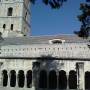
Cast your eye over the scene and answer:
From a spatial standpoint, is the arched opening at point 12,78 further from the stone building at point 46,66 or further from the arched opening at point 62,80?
the arched opening at point 62,80

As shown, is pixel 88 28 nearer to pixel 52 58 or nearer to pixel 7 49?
pixel 52 58

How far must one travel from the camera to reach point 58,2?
15.1 m

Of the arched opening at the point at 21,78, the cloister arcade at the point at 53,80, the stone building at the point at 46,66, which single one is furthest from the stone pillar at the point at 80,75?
the arched opening at the point at 21,78

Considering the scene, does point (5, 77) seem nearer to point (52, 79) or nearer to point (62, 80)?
point (52, 79)

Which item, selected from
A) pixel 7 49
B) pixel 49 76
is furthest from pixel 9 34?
pixel 49 76

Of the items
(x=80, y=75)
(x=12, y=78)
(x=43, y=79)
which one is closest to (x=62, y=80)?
(x=43, y=79)

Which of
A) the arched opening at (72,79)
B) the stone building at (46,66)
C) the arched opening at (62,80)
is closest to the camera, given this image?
the stone building at (46,66)

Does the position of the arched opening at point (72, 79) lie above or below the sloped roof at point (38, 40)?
below

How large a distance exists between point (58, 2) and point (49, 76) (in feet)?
57.6

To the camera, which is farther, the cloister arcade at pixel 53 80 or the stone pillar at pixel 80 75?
the cloister arcade at pixel 53 80

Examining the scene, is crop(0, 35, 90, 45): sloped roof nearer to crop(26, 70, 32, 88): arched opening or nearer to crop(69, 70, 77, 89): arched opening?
crop(69, 70, 77, 89): arched opening

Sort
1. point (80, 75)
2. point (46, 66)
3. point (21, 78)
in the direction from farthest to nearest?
point (21, 78), point (46, 66), point (80, 75)

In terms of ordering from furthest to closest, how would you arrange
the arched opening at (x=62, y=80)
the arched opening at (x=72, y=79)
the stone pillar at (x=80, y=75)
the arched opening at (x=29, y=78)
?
1. the arched opening at (x=29, y=78)
2. the arched opening at (x=62, y=80)
3. the arched opening at (x=72, y=79)
4. the stone pillar at (x=80, y=75)

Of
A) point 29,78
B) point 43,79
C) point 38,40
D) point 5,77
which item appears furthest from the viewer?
point 38,40
